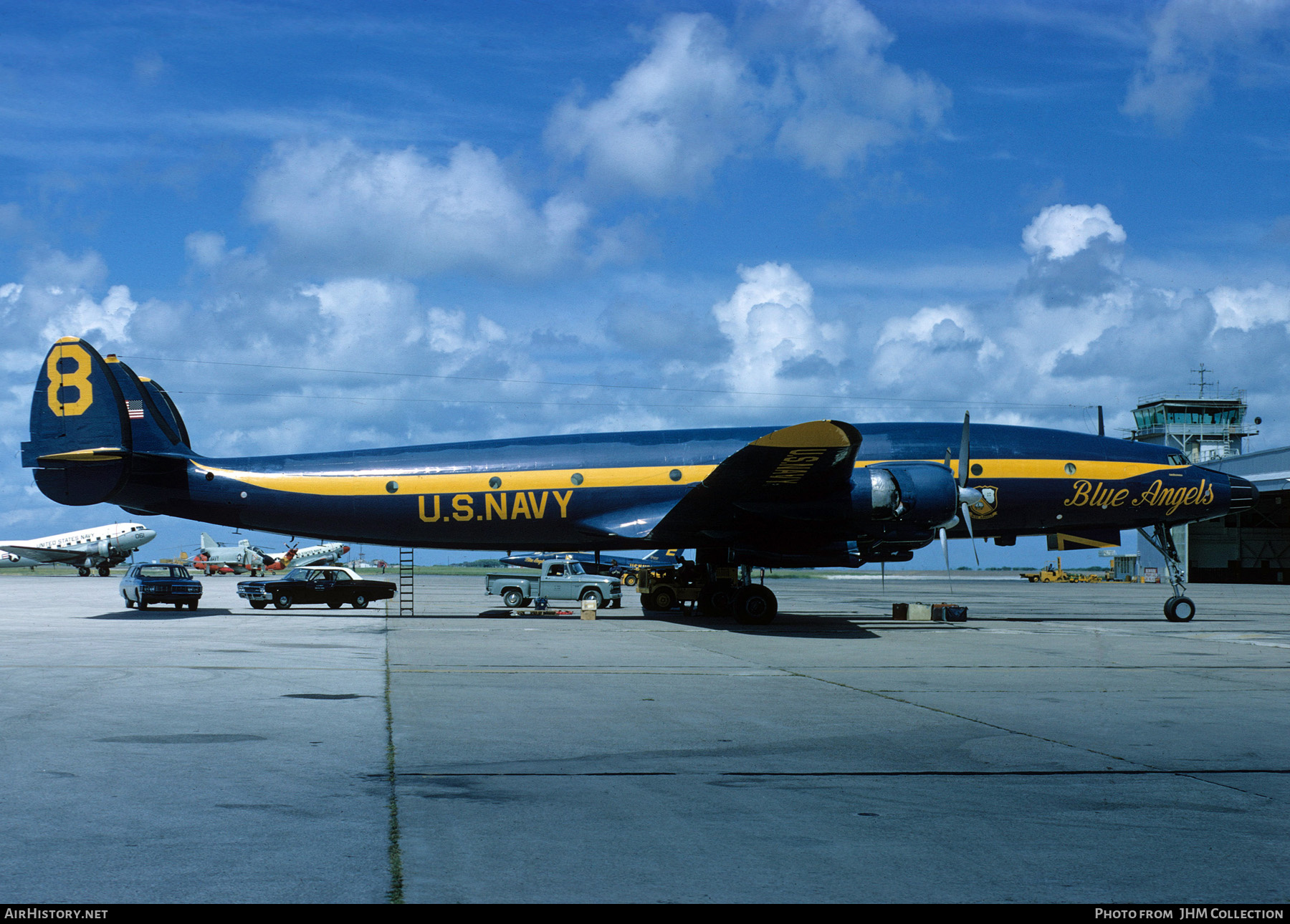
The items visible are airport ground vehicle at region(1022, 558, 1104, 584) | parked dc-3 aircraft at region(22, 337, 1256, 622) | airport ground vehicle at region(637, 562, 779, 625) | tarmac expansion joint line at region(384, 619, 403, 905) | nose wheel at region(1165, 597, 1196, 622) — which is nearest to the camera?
tarmac expansion joint line at region(384, 619, 403, 905)

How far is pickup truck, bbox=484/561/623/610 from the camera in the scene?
35312 millimetres

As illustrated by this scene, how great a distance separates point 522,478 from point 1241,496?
2083 cm

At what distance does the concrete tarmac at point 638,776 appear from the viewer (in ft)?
19.5

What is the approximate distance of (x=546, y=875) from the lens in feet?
19.4

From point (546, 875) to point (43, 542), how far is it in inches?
3616

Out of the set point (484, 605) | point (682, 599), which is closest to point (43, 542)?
point (484, 605)

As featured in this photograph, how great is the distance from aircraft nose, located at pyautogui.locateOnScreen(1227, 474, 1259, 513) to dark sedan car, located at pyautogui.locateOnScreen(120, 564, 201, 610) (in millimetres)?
32519

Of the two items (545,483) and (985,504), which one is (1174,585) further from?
(545,483)

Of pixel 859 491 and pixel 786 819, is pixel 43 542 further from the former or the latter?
pixel 786 819

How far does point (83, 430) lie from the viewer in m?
28.6

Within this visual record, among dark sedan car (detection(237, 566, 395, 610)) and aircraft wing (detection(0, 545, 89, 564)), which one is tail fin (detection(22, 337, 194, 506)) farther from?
aircraft wing (detection(0, 545, 89, 564))

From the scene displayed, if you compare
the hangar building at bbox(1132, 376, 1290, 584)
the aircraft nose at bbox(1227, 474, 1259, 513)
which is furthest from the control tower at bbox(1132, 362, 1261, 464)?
the aircraft nose at bbox(1227, 474, 1259, 513)

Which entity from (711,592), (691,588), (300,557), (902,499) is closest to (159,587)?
(691,588)
